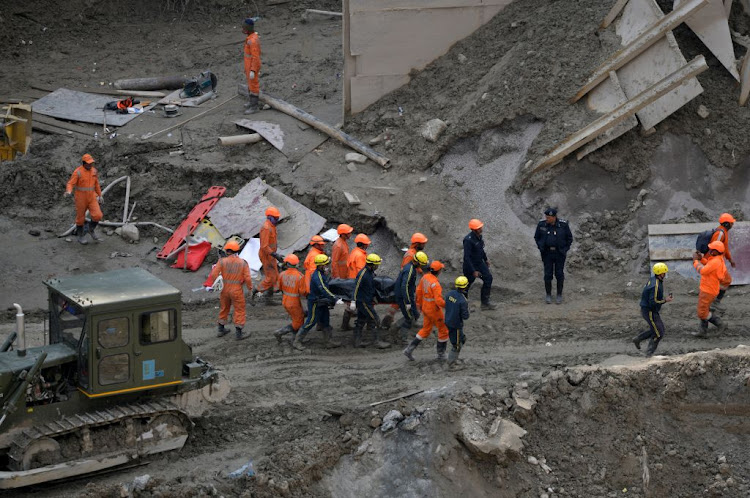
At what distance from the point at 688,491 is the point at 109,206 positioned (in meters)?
12.2

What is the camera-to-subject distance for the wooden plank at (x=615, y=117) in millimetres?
18469

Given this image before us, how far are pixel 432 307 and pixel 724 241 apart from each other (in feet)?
16.1

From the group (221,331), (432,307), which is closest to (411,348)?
(432,307)

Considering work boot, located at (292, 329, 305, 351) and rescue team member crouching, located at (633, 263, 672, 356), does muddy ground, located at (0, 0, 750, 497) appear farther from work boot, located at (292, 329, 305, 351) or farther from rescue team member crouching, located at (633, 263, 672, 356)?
rescue team member crouching, located at (633, 263, 672, 356)

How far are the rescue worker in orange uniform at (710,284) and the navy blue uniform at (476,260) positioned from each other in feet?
10.7

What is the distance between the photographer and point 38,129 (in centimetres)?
2291

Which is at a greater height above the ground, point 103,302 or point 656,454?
point 103,302

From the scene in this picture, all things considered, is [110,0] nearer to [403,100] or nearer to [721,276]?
[403,100]

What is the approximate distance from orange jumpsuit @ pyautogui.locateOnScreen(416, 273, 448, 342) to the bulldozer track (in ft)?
12.6

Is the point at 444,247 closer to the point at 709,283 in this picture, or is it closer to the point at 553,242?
the point at 553,242

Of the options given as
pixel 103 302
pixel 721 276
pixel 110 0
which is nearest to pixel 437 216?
pixel 721 276

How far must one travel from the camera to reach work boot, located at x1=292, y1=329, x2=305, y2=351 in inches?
651

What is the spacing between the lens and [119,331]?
12.6 m

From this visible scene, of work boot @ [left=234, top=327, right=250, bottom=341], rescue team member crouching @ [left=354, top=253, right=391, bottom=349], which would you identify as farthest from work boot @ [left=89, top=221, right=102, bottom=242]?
rescue team member crouching @ [left=354, top=253, right=391, bottom=349]
